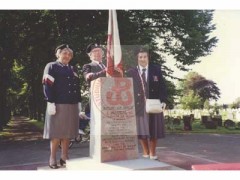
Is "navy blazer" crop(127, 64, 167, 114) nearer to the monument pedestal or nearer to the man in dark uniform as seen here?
the monument pedestal

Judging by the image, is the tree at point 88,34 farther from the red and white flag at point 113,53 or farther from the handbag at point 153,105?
the handbag at point 153,105

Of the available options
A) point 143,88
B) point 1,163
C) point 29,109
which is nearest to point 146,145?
point 143,88

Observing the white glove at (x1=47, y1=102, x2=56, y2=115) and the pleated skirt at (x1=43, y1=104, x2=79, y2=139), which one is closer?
the white glove at (x1=47, y1=102, x2=56, y2=115)

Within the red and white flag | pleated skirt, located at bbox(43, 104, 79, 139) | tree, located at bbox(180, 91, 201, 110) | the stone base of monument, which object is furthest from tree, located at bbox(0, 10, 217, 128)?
the stone base of monument

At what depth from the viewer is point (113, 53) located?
6445mm

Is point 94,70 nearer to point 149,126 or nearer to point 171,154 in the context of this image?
point 149,126

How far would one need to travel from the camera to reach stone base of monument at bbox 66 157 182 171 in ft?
17.7

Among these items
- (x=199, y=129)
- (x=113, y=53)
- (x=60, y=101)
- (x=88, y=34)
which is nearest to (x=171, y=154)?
(x=113, y=53)

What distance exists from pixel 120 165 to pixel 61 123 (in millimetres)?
1224

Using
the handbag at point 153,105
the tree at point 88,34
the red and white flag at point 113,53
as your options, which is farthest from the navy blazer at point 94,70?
the tree at point 88,34

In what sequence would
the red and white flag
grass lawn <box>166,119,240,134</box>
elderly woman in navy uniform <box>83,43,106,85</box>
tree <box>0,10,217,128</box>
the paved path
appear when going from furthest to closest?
grass lawn <box>166,119,240,134</box>, tree <box>0,10,217,128</box>, the paved path, the red and white flag, elderly woman in navy uniform <box>83,43,106,85</box>

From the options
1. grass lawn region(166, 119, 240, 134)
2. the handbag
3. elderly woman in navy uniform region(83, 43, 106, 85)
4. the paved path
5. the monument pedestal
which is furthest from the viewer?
grass lawn region(166, 119, 240, 134)

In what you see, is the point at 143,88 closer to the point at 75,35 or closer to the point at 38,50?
the point at 75,35
